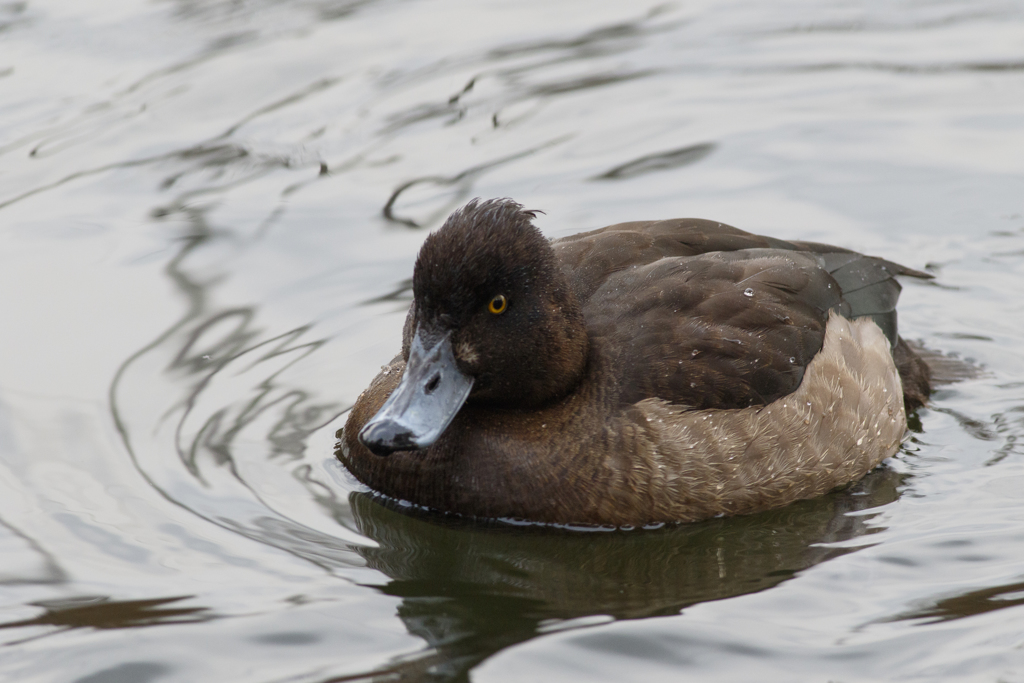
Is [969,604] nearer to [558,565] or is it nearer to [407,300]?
[558,565]

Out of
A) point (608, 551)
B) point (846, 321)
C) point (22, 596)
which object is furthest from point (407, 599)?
point (846, 321)

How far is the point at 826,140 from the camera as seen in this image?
9.84 metres

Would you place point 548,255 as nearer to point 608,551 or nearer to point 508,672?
point 608,551

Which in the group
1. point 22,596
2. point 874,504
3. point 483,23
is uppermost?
point 483,23

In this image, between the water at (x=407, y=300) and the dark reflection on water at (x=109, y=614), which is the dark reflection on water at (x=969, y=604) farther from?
Result: the dark reflection on water at (x=109, y=614)

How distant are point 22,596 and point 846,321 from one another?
4.12 metres

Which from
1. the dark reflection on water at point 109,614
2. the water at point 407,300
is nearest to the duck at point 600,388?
the water at point 407,300

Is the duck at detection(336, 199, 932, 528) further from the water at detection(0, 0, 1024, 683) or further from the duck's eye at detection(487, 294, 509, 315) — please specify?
the water at detection(0, 0, 1024, 683)

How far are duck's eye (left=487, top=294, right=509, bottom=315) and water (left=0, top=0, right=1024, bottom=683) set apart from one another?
102 centimetres

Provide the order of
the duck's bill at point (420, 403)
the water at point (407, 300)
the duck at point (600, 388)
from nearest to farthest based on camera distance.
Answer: the water at point (407, 300)
the duck's bill at point (420, 403)
the duck at point (600, 388)

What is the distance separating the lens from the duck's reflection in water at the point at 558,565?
4921 millimetres

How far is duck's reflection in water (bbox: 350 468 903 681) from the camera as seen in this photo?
16.1 feet

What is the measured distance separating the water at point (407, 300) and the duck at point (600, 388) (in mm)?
179

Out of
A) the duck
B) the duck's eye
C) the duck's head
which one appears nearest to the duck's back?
the duck
